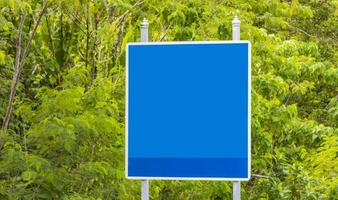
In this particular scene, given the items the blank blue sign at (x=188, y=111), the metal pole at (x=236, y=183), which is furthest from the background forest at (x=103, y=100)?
the metal pole at (x=236, y=183)

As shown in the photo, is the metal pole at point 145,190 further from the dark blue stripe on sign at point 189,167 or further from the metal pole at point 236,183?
the metal pole at point 236,183

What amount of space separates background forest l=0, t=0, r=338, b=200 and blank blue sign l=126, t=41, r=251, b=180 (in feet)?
4.84

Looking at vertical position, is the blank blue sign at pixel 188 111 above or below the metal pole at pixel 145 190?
above

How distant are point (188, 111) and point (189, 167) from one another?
0.55ft

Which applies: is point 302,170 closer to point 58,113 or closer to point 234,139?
point 58,113

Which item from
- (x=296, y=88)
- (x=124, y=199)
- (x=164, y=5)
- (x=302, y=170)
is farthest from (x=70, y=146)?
(x=296, y=88)

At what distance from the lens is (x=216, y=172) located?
256 centimetres

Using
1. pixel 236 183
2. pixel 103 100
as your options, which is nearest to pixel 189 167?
pixel 236 183

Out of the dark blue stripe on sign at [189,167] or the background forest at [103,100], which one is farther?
the background forest at [103,100]

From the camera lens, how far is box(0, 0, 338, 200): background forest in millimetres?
4879

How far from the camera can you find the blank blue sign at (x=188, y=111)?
100 inches

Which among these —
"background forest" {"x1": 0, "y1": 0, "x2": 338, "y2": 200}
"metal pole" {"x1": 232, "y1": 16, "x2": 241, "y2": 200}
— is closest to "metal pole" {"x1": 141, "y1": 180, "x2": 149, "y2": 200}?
"metal pole" {"x1": 232, "y1": 16, "x2": 241, "y2": 200}

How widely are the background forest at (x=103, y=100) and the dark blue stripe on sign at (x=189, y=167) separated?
1.56 metres

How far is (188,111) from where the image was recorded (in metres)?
2.57
